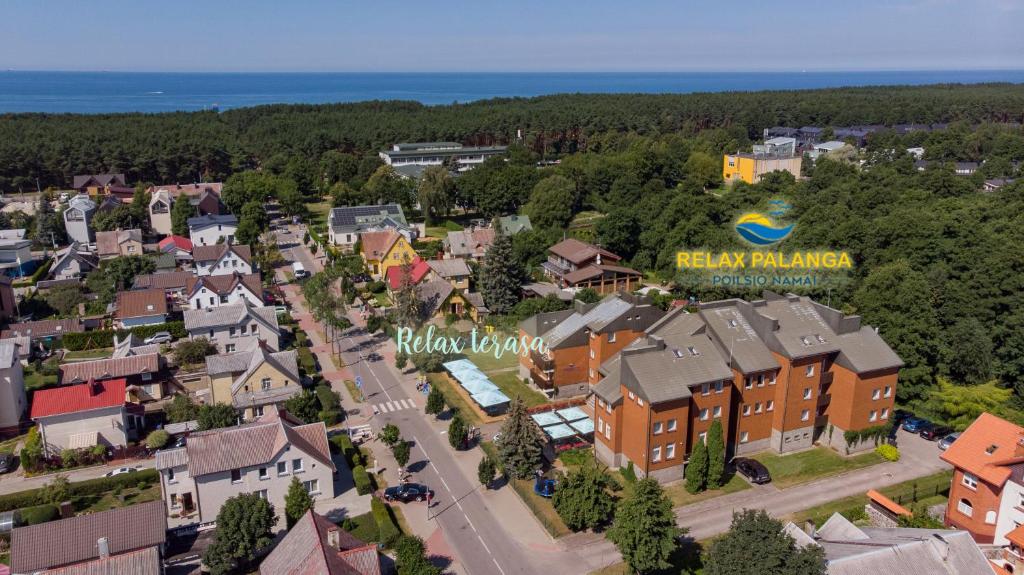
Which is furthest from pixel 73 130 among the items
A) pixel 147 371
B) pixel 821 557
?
pixel 821 557

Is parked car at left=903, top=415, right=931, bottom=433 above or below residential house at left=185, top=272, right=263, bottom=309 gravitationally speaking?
below

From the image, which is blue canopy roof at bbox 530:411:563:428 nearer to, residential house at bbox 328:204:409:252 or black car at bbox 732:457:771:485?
black car at bbox 732:457:771:485

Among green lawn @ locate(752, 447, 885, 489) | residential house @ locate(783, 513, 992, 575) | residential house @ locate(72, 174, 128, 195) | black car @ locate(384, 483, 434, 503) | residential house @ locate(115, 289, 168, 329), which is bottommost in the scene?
green lawn @ locate(752, 447, 885, 489)

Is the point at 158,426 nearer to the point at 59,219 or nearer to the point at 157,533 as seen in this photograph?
the point at 157,533

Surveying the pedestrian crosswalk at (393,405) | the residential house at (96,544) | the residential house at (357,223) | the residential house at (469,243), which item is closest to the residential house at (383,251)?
the residential house at (469,243)

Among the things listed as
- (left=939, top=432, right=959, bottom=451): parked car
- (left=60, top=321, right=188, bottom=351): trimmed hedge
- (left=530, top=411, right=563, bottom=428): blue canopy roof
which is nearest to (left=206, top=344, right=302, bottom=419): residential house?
(left=60, top=321, right=188, bottom=351): trimmed hedge

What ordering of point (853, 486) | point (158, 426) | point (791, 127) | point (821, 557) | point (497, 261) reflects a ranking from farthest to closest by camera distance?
point (791, 127), point (497, 261), point (158, 426), point (853, 486), point (821, 557)

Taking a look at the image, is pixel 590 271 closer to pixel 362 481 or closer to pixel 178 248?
pixel 362 481
